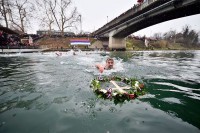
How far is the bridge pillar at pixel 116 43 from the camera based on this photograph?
48844 millimetres

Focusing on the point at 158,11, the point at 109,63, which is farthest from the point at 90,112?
the point at 158,11

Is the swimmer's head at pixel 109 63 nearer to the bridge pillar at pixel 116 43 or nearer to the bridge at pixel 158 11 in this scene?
the bridge at pixel 158 11

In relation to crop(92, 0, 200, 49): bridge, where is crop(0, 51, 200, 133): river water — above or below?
below

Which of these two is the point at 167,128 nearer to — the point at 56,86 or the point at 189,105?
the point at 189,105

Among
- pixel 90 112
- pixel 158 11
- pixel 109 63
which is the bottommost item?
pixel 90 112

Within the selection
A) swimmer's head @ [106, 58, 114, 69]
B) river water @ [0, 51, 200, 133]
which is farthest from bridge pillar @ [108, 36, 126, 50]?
river water @ [0, 51, 200, 133]

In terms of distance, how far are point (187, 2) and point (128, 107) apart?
54.7 ft

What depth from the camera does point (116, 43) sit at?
49.9 metres

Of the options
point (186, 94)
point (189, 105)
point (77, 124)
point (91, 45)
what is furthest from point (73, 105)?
point (91, 45)

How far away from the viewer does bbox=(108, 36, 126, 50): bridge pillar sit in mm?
48844

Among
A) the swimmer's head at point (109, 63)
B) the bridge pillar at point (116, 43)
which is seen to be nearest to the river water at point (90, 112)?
the swimmer's head at point (109, 63)

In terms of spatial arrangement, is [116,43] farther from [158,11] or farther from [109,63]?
[109,63]

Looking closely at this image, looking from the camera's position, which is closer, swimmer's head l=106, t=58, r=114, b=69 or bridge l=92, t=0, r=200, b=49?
swimmer's head l=106, t=58, r=114, b=69

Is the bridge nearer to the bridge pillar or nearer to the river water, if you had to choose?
the bridge pillar
